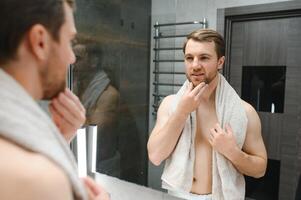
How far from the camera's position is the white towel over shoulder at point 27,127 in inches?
18.8

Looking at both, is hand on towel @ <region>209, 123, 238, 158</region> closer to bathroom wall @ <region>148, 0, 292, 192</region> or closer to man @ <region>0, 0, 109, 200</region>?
bathroom wall @ <region>148, 0, 292, 192</region>

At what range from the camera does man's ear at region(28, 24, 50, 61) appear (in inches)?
20.1

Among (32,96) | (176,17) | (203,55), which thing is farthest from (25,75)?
(176,17)

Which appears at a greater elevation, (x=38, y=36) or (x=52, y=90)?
(x=38, y=36)

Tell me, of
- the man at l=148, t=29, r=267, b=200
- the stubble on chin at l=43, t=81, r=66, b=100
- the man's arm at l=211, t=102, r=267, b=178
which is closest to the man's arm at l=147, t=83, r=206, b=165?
the man at l=148, t=29, r=267, b=200

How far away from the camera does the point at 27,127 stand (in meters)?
0.49

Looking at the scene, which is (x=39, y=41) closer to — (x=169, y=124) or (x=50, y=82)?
(x=50, y=82)

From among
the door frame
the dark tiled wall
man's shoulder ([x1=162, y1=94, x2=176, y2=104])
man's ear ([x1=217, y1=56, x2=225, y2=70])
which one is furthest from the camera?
the dark tiled wall

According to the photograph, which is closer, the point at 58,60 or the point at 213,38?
the point at 58,60

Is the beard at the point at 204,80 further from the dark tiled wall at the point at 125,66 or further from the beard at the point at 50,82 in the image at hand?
the beard at the point at 50,82

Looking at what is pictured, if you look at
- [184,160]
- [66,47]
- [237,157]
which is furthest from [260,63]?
[66,47]

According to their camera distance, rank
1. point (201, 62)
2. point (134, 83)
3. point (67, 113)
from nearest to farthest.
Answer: point (67, 113) < point (201, 62) < point (134, 83)

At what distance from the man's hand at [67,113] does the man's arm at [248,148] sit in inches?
21.3

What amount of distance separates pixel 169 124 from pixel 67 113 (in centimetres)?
50
